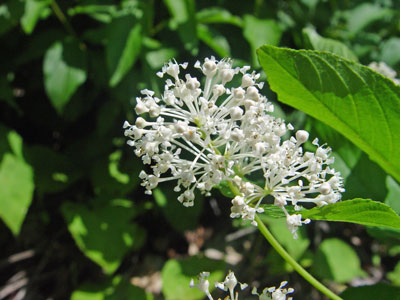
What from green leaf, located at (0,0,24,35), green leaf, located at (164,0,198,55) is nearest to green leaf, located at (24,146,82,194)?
green leaf, located at (0,0,24,35)

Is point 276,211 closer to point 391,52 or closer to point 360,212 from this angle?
point 360,212

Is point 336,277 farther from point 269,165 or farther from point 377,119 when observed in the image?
point 269,165

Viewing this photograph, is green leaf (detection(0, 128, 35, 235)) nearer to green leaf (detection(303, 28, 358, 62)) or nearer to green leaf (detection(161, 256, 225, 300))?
green leaf (detection(161, 256, 225, 300))

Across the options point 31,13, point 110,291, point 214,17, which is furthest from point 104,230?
point 214,17

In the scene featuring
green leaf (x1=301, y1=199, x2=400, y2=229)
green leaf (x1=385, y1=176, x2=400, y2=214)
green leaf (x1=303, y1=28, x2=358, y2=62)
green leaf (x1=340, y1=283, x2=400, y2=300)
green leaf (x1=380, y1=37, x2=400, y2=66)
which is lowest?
green leaf (x1=340, y1=283, x2=400, y2=300)

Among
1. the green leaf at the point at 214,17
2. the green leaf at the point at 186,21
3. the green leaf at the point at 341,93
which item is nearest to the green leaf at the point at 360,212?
the green leaf at the point at 341,93

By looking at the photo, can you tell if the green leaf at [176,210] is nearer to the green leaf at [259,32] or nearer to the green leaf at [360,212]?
the green leaf at [259,32]
